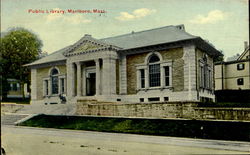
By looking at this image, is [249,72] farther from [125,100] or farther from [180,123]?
[125,100]

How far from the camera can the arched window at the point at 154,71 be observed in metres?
25.2

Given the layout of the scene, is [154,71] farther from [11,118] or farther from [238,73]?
[11,118]

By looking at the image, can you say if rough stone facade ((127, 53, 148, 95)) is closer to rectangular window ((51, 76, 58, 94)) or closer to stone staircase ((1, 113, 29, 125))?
rectangular window ((51, 76, 58, 94))

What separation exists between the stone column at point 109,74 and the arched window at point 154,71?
344 cm

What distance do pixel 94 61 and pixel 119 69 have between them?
2.67 m

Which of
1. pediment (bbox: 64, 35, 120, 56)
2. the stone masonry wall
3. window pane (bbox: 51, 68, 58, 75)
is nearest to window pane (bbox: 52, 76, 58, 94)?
window pane (bbox: 51, 68, 58, 75)

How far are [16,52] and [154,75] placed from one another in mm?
11895

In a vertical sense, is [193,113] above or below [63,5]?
below

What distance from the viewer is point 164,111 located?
19.4m

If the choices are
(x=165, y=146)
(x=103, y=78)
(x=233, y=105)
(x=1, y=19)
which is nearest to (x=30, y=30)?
(x=1, y=19)

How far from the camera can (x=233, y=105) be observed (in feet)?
53.3

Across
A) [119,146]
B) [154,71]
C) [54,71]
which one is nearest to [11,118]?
[54,71]

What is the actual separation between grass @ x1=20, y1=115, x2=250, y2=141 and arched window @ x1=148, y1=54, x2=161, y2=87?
6.57 meters

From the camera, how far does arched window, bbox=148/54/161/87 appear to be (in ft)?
82.8
